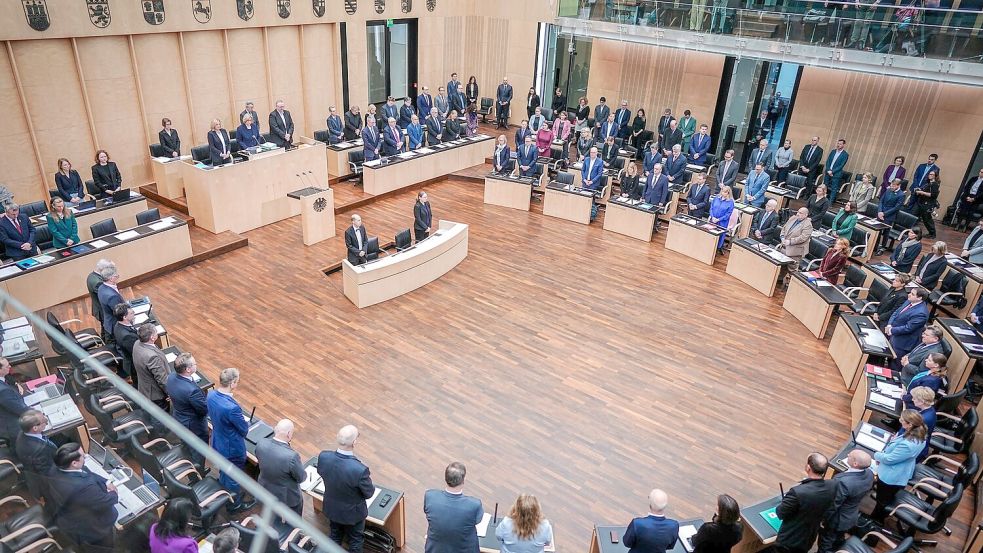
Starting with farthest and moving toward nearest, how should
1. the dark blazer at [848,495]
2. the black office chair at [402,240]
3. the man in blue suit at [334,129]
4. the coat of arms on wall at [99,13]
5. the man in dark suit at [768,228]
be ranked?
1. the man in blue suit at [334,129]
2. the man in dark suit at [768,228]
3. the coat of arms on wall at [99,13]
4. the black office chair at [402,240]
5. the dark blazer at [848,495]

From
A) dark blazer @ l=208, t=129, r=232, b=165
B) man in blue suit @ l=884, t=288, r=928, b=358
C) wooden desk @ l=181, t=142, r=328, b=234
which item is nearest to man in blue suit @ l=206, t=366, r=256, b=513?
wooden desk @ l=181, t=142, r=328, b=234

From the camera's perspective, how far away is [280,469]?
181 inches

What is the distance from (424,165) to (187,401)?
369 inches

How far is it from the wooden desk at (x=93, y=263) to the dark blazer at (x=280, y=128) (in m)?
3.70

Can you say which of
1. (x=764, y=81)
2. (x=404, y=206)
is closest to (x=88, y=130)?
(x=404, y=206)

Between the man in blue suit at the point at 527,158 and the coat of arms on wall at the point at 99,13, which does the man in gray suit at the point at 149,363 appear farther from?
the man in blue suit at the point at 527,158

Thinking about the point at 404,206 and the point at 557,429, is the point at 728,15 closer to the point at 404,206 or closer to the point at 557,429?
the point at 404,206

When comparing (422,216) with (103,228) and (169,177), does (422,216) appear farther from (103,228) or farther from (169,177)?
(169,177)

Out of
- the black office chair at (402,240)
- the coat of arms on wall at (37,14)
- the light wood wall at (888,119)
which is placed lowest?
the black office chair at (402,240)

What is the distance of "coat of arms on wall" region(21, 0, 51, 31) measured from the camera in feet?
31.3

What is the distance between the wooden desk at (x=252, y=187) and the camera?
34.4ft

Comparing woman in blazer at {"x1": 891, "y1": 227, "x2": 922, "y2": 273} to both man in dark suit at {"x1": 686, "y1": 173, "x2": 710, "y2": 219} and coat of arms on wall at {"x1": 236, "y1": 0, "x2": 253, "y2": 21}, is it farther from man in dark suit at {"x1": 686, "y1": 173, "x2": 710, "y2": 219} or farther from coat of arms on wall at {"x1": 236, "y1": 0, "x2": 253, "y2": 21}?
coat of arms on wall at {"x1": 236, "y1": 0, "x2": 253, "y2": 21}

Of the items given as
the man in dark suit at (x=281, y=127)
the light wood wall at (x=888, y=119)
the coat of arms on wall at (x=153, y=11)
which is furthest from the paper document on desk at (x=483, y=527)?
the light wood wall at (x=888, y=119)

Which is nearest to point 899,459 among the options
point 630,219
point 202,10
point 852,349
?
point 852,349
